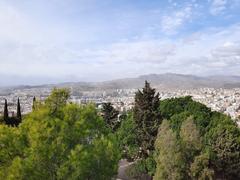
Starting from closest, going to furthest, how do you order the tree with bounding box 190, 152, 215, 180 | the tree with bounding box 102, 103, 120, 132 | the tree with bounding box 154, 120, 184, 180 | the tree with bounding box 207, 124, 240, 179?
the tree with bounding box 154, 120, 184, 180 < the tree with bounding box 190, 152, 215, 180 < the tree with bounding box 207, 124, 240, 179 < the tree with bounding box 102, 103, 120, 132

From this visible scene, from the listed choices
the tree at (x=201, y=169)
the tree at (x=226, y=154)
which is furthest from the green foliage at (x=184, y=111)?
the tree at (x=201, y=169)

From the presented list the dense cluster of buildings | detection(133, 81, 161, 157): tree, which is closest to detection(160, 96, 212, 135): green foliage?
detection(133, 81, 161, 157): tree

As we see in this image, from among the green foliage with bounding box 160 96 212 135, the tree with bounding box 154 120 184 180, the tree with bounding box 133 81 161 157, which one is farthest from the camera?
the green foliage with bounding box 160 96 212 135

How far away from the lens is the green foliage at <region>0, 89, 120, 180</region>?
34.3ft

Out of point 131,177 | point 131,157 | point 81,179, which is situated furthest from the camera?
point 131,157

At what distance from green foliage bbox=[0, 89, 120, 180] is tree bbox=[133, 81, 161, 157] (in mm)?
14247

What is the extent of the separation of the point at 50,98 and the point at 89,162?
2.80 meters

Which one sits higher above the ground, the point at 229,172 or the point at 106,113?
the point at 106,113

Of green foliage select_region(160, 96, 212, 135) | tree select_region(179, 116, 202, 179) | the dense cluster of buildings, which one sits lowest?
the dense cluster of buildings

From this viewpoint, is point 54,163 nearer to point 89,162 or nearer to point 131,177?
point 89,162

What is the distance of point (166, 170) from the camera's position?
1952cm

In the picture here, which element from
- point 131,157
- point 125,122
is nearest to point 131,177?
point 131,157

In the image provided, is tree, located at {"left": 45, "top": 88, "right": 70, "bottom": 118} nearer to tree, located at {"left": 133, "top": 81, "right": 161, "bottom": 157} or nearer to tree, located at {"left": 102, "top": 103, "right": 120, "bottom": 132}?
tree, located at {"left": 133, "top": 81, "right": 161, "bottom": 157}

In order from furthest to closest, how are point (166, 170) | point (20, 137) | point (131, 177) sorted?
point (131, 177)
point (166, 170)
point (20, 137)
